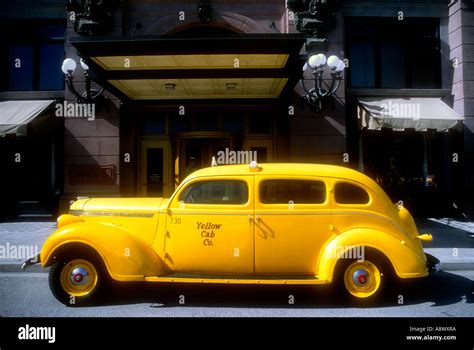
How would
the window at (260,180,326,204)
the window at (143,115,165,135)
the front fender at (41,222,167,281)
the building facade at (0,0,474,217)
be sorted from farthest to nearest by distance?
the window at (143,115,165,135)
the building facade at (0,0,474,217)
the window at (260,180,326,204)
the front fender at (41,222,167,281)

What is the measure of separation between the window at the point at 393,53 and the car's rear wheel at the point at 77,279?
9.71m

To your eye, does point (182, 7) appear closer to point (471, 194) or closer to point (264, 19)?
point (264, 19)

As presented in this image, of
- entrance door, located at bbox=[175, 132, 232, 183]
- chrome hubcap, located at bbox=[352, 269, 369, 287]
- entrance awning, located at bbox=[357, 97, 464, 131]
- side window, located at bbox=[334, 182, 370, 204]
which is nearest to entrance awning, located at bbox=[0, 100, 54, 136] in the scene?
entrance door, located at bbox=[175, 132, 232, 183]

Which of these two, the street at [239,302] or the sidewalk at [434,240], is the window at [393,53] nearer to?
the sidewalk at [434,240]

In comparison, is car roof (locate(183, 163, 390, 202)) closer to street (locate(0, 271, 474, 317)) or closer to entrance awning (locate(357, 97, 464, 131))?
street (locate(0, 271, 474, 317))

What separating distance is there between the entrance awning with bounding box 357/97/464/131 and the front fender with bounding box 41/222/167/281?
759 centimetres

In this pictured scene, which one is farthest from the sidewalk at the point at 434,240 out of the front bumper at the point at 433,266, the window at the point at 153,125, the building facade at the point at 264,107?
the window at the point at 153,125

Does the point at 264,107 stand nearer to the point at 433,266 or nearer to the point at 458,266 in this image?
the point at 458,266

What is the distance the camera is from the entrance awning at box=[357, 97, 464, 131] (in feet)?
31.3

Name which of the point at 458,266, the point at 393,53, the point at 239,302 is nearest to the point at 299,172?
the point at 239,302

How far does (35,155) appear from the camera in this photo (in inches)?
442

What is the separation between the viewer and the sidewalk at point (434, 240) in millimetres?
6273

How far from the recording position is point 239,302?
4.81m

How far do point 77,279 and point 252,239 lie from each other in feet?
7.79
